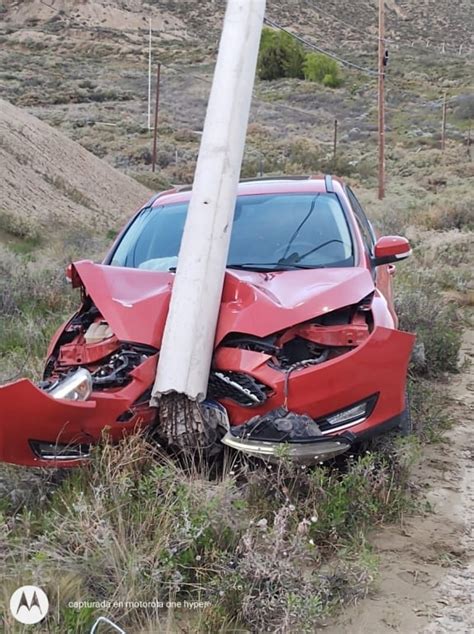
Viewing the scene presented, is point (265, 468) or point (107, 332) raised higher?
point (107, 332)

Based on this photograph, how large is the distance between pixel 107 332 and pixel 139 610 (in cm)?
181

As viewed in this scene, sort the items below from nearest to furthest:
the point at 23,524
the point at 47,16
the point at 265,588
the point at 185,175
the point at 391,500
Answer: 1. the point at 265,588
2. the point at 23,524
3. the point at 391,500
4. the point at 185,175
5. the point at 47,16

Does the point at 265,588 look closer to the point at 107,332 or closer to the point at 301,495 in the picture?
the point at 301,495

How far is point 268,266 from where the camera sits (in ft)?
17.4

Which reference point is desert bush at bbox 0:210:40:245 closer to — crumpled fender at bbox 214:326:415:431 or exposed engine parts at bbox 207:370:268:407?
exposed engine parts at bbox 207:370:268:407

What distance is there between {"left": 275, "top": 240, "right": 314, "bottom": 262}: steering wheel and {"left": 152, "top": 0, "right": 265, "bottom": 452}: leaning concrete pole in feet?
2.99

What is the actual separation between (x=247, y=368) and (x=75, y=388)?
852mm

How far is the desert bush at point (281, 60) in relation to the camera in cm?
6825

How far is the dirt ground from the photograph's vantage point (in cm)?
334

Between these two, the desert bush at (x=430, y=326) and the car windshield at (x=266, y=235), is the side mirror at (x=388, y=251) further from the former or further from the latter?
the desert bush at (x=430, y=326)

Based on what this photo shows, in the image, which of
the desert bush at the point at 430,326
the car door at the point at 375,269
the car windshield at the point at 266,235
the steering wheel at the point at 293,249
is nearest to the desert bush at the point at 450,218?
the desert bush at the point at 430,326

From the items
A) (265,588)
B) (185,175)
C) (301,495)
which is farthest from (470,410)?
(185,175)

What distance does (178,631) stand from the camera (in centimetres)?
304

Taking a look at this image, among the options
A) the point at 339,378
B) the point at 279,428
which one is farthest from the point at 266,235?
the point at 279,428
